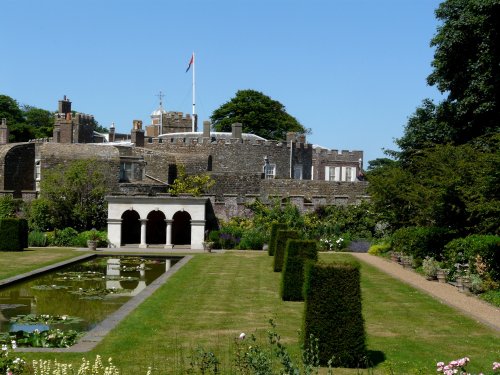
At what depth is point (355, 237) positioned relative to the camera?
37562 mm

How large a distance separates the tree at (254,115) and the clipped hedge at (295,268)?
162 feet

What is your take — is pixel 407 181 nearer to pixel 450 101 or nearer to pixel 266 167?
pixel 450 101


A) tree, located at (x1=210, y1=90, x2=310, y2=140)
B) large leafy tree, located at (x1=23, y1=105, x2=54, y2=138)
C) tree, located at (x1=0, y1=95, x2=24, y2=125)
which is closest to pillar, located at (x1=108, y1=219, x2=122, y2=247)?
tree, located at (x1=210, y1=90, x2=310, y2=140)

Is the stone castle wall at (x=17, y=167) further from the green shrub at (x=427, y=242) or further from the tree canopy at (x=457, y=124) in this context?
the green shrub at (x=427, y=242)

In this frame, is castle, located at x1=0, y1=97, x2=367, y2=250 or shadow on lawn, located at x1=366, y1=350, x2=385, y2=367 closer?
shadow on lawn, located at x1=366, y1=350, x2=385, y2=367

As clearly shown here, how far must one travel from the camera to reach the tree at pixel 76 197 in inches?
1455

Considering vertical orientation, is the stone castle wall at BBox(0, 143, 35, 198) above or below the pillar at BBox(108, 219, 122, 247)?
above

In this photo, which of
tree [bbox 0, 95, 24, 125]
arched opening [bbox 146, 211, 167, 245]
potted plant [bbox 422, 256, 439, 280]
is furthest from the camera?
tree [bbox 0, 95, 24, 125]

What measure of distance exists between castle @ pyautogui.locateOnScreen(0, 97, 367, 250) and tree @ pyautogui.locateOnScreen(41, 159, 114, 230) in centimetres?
110

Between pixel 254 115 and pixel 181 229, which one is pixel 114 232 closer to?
pixel 181 229

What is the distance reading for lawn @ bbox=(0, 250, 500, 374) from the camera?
10242mm

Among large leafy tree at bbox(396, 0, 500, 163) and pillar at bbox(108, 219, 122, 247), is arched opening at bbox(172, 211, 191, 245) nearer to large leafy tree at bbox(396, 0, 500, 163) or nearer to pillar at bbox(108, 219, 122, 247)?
pillar at bbox(108, 219, 122, 247)

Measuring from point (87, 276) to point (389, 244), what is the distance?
48.1 feet

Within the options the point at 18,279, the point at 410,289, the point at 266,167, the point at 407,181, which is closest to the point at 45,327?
the point at 18,279
